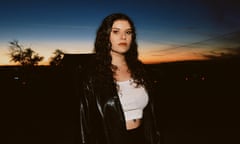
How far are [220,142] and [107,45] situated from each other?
553 centimetres

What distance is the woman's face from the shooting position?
7.49ft

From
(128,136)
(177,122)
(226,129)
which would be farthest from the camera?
(177,122)

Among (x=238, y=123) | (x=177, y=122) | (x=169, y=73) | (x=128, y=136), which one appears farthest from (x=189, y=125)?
(x=169, y=73)

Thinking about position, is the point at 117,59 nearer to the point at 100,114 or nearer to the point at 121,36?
the point at 121,36

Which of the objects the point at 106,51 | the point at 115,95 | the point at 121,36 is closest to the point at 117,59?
the point at 106,51

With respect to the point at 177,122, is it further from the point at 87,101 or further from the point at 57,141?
the point at 87,101

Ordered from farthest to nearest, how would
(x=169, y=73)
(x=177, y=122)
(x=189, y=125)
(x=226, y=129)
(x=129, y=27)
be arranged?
1. (x=169, y=73)
2. (x=177, y=122)
3. (x=189, y=125)
4. (x=226, y=129)
5. (x=129, y=27)

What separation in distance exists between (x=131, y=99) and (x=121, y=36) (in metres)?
0.57

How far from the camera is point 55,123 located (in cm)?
1016

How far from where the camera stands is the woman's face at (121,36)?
2.28 metres

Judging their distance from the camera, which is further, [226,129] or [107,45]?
[226,129]

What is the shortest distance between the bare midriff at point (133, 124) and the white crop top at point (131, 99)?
3 cm

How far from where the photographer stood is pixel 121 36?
2.28 meters

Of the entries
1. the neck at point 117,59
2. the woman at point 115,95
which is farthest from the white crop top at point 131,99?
the neck at point 117,59
